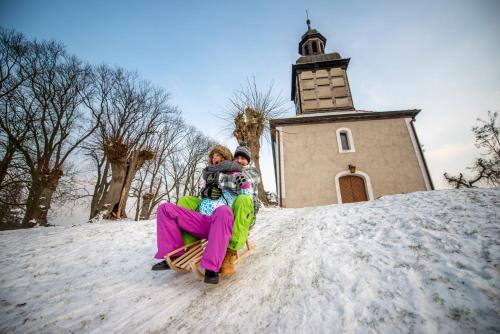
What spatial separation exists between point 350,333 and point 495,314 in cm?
79

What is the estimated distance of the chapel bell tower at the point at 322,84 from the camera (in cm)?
1410

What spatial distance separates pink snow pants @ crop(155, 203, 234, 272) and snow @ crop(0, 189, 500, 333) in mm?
438

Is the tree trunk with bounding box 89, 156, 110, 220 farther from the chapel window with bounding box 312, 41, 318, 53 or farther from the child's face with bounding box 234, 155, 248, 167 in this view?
the chapel window with bounding box 312, 41, 318, 53

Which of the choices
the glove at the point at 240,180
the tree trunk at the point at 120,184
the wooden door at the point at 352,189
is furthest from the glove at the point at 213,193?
the wooden door at the point at 352,189

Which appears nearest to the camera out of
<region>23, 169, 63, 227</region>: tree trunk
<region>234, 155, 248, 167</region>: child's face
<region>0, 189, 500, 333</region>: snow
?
<region>0, 189, 500, 333</region>: snow

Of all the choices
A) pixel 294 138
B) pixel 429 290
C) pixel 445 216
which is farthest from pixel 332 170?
pixel 429 290

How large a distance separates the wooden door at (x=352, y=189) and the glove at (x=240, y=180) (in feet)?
30.0

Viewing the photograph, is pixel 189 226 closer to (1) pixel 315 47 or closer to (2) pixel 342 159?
(2) pixel 342 159

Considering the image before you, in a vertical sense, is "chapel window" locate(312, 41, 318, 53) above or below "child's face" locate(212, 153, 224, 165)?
above

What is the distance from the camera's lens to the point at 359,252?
2209mm

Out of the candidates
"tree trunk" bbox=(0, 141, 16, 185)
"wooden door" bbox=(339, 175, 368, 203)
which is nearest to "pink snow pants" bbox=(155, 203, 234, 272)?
"wooden door" bbox=(339, 175, 368, 203)

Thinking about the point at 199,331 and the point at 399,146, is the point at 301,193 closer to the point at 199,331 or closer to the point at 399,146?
the point at 399,146

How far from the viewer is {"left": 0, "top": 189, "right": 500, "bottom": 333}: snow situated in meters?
1.36

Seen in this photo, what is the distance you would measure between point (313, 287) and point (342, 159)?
32.7ft
